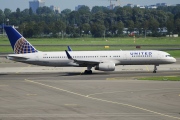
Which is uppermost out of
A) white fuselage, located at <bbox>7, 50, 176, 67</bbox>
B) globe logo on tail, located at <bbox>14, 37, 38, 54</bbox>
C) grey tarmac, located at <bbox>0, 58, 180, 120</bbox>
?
globe logo on tail, located at <bbox>14, 37, 38, 54</bbox>

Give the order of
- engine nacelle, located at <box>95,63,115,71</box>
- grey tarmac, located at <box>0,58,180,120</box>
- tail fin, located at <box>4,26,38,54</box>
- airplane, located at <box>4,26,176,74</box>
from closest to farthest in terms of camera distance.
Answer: grey tarmac, located at <box>0,58,180,120</box> → engine nacelle, located at <box>95,63,115,71</box> → airplane, located at <box>4,26,176,74</box> → tail fin, located at <box>4,26,38,54</box>

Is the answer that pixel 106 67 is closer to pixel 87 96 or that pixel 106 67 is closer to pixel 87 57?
pixel 87 57

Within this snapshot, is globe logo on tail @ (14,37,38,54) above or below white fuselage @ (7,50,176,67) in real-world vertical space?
above

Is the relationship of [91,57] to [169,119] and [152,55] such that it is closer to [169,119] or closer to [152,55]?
[152,55]

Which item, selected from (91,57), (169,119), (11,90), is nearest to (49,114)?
(169,119)

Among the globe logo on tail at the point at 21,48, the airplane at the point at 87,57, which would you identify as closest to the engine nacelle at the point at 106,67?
the airplane at the point at 87,57

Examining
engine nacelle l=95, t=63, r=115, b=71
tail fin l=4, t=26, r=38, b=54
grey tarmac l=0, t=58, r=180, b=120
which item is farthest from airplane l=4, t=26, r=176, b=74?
grey tarmac l=0, t=58, r=180, b=120

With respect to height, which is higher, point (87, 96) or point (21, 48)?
point (21, 48)

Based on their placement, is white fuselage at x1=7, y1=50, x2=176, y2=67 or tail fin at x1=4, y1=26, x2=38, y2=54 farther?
tail fin at x1=4, y1=26, x2=38, y2=54

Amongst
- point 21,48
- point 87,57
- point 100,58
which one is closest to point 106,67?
point 100,58

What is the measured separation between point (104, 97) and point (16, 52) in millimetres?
25106

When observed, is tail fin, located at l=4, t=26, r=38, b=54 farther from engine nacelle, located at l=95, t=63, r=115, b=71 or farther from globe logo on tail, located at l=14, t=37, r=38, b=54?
engine nacelle, located at l=95, t=63, r=115, b=71

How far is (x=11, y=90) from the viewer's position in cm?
5178

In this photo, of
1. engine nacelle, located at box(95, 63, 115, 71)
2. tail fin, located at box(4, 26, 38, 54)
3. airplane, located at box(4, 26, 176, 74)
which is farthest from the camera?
tail fin, located at box(4, 26, 38, 54)
